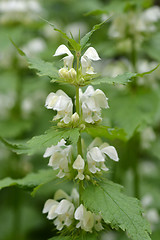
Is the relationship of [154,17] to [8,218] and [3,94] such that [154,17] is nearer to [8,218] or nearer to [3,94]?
[3,94]

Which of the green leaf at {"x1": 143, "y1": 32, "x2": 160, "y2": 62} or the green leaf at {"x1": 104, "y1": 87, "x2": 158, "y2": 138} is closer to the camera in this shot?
the green leaf at {"x1": 104, "y1": 87, "x2": 158, "y2": 138}

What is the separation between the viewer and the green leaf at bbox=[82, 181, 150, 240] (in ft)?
4.62

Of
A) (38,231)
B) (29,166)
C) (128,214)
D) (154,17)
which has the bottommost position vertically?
(38,231)

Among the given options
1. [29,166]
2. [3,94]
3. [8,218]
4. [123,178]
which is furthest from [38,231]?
[3,94]

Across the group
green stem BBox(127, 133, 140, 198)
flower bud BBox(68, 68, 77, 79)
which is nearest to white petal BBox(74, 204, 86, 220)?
flower bud BBox(68, 68, 77, 79)

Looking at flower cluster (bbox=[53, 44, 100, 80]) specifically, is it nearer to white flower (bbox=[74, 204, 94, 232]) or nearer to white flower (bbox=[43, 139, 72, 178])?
white flower (bbox=[43, 139, 72, 178])

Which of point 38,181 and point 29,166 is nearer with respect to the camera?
point 38,181

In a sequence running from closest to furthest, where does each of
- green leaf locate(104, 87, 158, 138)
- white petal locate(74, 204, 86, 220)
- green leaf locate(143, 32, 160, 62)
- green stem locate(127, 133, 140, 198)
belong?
white petal locate(74, 204, 86, 220)
green leaf locate(104, 87, 158, 138)
green leaf locate(143, 32, 160, 62)
green stem locate(127, 133, 140, 198)

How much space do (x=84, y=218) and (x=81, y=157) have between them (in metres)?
0.25

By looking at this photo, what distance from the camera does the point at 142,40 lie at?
299cm

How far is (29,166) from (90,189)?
2.37 meters

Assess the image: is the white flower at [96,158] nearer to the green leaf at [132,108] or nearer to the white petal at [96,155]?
the white petal at [96,155]

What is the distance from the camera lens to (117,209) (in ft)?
4.80

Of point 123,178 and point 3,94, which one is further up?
point 3,94
